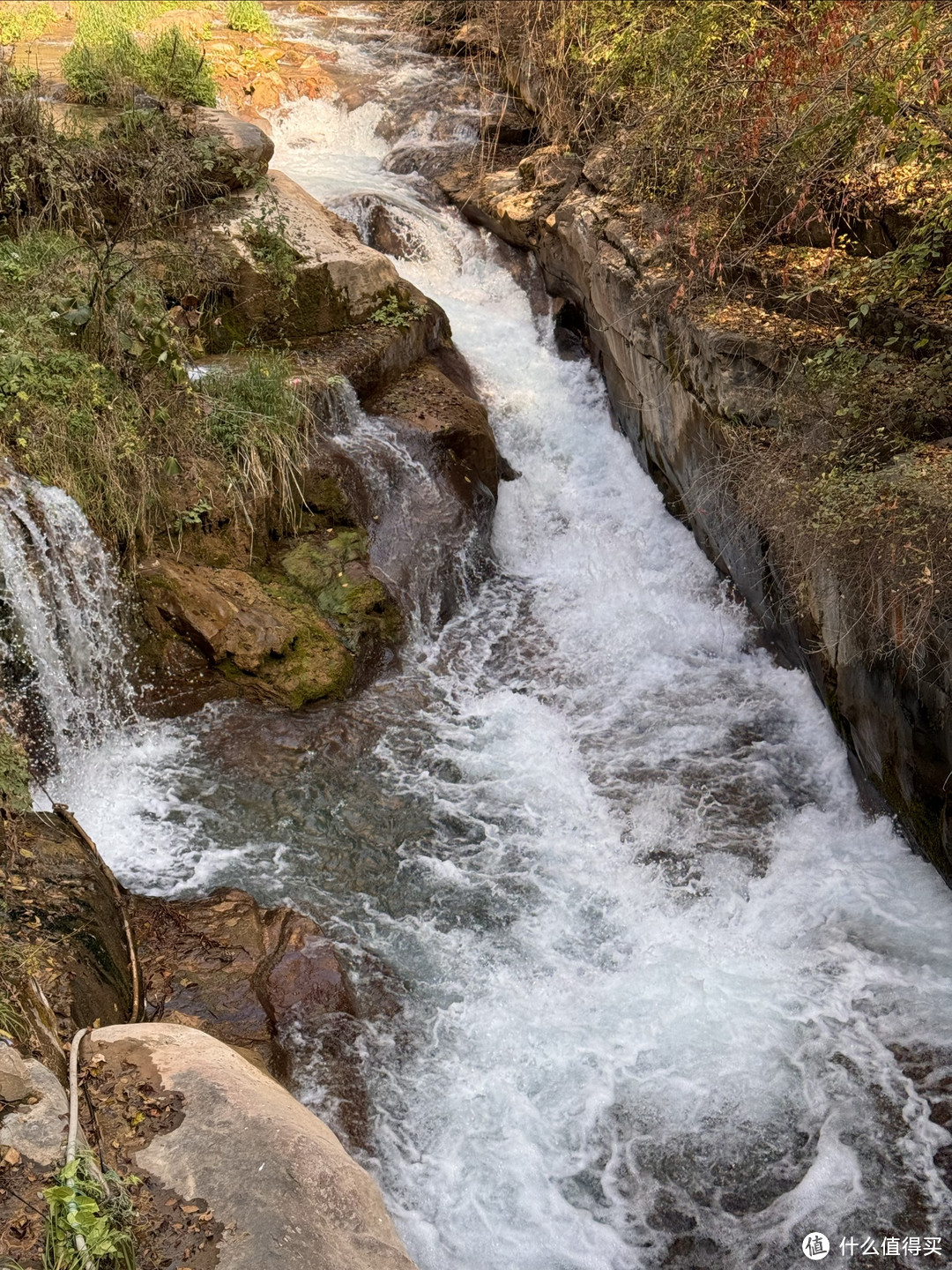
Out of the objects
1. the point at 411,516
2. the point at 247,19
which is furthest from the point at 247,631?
the point at 247,19

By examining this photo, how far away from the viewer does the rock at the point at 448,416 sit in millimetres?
7398

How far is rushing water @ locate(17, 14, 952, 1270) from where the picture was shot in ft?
12.4

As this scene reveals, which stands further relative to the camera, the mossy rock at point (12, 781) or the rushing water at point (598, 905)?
the mossy rock at point (12, 781)

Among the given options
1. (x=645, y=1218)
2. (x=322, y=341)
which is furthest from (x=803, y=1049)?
(x=322, y=341)

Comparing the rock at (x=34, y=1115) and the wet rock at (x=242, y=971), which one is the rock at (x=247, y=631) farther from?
the rock at (x=34, y=1115)

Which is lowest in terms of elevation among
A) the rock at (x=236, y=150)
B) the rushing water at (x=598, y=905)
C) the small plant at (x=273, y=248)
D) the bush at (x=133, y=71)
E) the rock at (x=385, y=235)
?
the rushing water at (x=598, y=905)

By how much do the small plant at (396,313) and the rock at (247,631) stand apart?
269 centimetres

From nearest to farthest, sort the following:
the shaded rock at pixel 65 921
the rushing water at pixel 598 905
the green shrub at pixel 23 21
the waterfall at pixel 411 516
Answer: the shaded rock at pixel 65 921, the rushing water at pixel 598 905, the waterfall at pixel 411 516, the green shrub at pixel 23 21

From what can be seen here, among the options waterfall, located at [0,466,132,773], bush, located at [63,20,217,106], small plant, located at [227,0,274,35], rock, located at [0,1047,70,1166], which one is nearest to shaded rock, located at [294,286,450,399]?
waterfall, located at [0,466,132,773]

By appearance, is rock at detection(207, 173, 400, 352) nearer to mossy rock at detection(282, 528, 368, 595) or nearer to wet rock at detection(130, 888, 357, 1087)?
mossy rock at detection(282, 528, 368, 595)

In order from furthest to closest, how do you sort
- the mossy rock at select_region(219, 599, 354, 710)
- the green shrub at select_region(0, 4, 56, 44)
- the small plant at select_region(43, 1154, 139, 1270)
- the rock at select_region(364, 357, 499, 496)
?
the green shrub at select_region(0, 4, 56, 44) → the rock at select_region(364, 357, 499, 496) → the mossy rock at select_region(219, 599, 354, 710) → the small plant at select_region(43, 1154, 139, 1270)

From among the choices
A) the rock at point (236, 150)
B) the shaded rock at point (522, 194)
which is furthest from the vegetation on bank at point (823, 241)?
the rock at point (236, 150)

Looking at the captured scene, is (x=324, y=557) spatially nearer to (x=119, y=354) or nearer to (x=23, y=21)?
(x=119, y=354)

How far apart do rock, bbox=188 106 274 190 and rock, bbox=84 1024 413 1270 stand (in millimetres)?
6867
